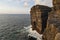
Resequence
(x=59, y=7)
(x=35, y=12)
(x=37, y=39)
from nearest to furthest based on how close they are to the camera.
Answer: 1. (x=59, y=7)
2. (x=37, y=39)
3. (x=35, y=12)

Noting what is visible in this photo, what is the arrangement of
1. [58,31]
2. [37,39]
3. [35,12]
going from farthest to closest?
[35,12] < [37,39] < [58,31]

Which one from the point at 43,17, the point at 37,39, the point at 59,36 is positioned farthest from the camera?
the point at 43,17

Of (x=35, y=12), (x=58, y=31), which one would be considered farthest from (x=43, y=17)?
(x=58, y=31)

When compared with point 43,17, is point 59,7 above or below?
above

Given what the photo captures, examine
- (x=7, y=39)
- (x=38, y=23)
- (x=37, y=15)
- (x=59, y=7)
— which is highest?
(x=59, y=7)

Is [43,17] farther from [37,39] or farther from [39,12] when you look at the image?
[37,39]

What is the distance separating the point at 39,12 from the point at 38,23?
199 inches

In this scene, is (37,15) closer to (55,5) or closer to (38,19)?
(38,19)

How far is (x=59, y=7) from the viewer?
125 feet

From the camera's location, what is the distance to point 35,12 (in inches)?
2290

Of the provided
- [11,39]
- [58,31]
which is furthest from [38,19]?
[58,31]

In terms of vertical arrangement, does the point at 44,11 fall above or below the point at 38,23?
above

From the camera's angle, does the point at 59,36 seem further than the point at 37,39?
No

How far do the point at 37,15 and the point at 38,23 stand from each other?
3.89 meters
